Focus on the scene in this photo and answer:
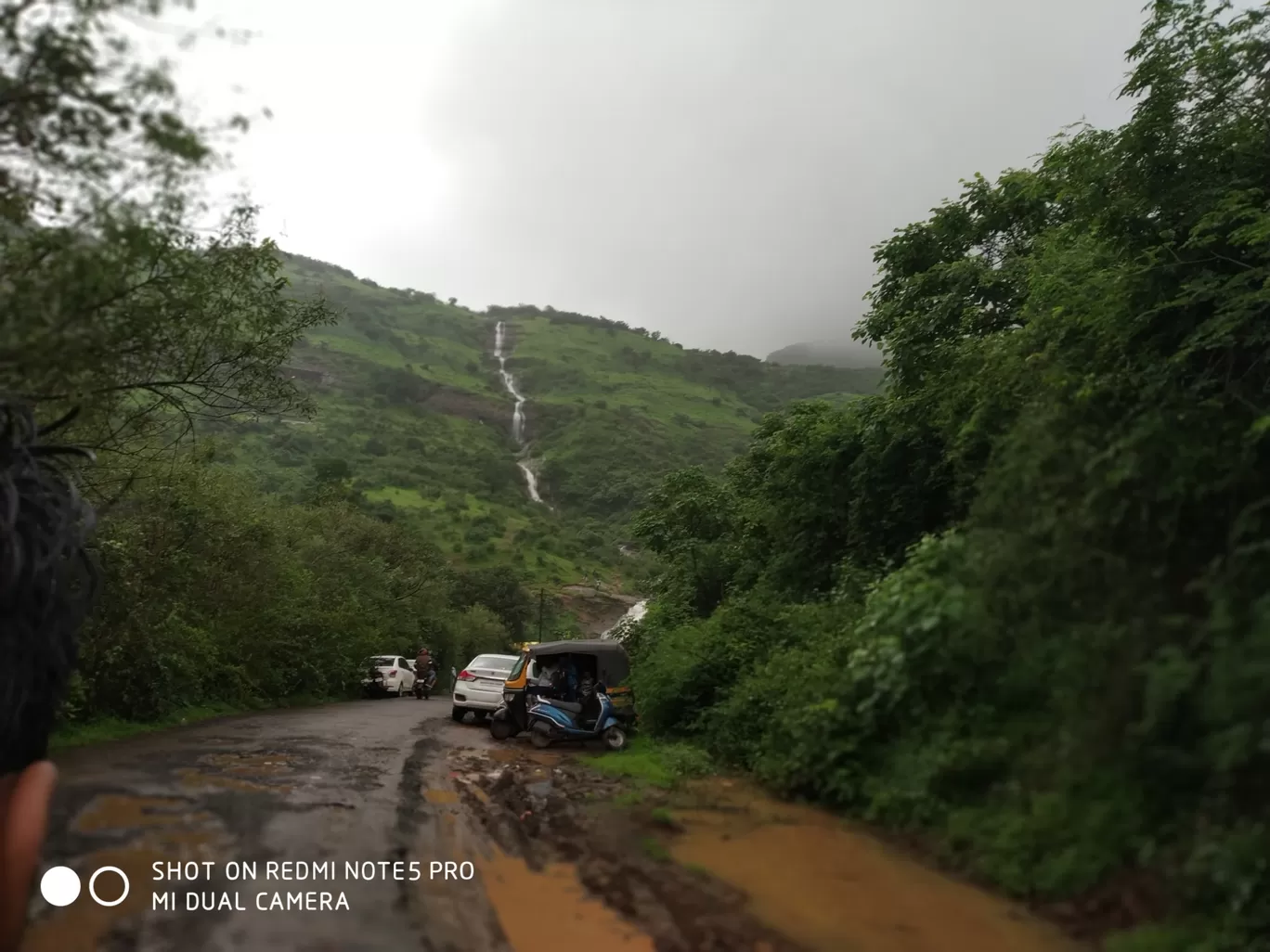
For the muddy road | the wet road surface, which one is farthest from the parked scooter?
the muddy road

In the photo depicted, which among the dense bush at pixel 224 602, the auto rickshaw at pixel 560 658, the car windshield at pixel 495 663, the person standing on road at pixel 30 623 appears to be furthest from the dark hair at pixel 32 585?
the car windshield at pixel 495 663

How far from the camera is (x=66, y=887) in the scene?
18.1ft

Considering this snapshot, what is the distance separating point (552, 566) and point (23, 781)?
64927 millimetres

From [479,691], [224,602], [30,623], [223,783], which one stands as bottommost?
[479,691]

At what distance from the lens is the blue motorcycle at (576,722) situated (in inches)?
545

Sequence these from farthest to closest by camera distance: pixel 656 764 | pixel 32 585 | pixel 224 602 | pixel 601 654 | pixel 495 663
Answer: pixel 224 602
pixel 495 663
pixel 601 654
pixel 656 764
pixel 32 585

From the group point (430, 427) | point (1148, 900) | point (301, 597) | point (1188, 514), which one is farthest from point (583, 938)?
point (430, 427)

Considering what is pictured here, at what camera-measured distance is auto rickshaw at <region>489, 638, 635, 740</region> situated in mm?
15062

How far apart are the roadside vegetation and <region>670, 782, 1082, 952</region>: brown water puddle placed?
34cm

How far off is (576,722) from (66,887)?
9.05 m

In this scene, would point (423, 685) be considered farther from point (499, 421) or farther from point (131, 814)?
point (499, 421)

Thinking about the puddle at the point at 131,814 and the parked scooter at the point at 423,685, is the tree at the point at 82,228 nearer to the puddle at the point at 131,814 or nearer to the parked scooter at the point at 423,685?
the puddle at the point at 131,814

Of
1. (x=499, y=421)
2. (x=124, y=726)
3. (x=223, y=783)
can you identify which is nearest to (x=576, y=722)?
(x=223, y=783)

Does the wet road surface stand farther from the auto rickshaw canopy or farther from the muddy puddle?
the auto rickshaw canopy
